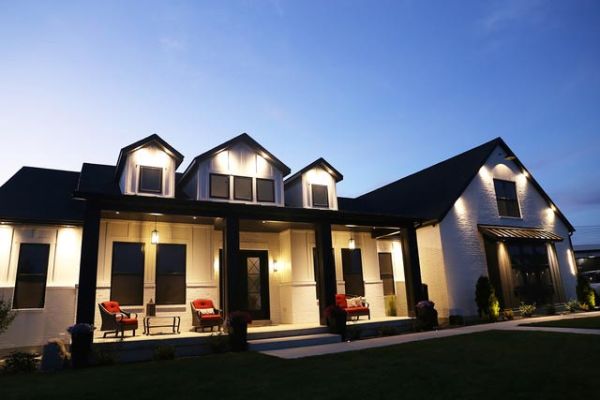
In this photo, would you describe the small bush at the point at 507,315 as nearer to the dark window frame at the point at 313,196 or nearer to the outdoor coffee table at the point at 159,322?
the dark window frame at the point at 313,196

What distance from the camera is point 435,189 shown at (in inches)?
749

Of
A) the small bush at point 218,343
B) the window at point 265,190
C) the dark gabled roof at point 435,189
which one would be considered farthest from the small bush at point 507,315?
the small bush at point 218,343

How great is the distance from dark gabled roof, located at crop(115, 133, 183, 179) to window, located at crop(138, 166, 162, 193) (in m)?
0.72

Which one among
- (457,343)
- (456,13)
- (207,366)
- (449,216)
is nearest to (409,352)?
(457,343)

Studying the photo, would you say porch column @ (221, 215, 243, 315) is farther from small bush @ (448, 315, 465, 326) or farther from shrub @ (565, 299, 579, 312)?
shrub @ (565, 299, 579, 312)

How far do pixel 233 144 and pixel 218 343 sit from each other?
7.42 meters

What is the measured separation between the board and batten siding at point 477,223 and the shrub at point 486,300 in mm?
512

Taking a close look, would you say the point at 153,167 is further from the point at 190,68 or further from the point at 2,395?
the point at 2,395

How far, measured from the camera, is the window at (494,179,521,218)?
19.2 meters

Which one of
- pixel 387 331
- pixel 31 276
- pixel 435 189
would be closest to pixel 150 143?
pixel 31 276

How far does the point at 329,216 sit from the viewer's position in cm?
1352

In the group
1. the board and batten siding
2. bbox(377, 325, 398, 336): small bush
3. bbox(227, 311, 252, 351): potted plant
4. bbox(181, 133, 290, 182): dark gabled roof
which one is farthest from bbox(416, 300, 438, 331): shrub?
bbox(181, 133, 290, 182): dark gabled roof

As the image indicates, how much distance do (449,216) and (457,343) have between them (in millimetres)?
8109

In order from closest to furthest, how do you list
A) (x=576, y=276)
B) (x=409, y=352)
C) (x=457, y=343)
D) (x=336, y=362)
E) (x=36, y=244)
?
(x=336, y=362) < (x=409, y=352) < (x=457, y=343) < (x=36, y=244) < (x=576, y=276)
